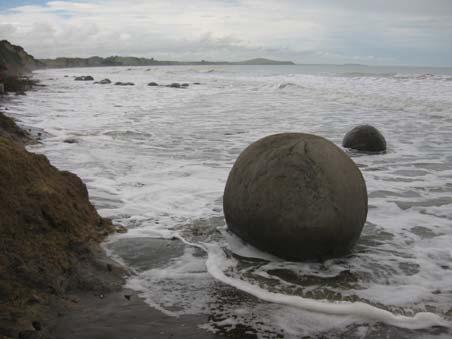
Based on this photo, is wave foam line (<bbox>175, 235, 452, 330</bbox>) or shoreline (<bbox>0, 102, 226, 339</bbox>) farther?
wave foam line (<bbox>175, 235, 452, 330</bbox>)

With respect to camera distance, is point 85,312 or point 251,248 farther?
point 251,248

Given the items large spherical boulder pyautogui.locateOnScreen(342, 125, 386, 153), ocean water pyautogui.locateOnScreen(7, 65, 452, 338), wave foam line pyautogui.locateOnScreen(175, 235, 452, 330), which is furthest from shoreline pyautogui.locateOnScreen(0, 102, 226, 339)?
large spherical boulder pyautogui.locateOnScreen(342, 125, 386, 153)

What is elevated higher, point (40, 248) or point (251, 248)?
point (40, 248)

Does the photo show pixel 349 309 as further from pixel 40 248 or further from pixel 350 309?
pixel 40 248

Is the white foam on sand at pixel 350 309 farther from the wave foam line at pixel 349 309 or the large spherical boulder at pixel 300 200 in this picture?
the large spherical boulder at pixel 300 200

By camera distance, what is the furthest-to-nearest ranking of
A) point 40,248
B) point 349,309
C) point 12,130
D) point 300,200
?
point 12,130, point 300,200, point 40,248, point 349,309

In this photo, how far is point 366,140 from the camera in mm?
9062

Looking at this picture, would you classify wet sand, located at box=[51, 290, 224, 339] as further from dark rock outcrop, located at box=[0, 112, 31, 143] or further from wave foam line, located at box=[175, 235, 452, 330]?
dark rock outcrop, located at box=[0, 112, 31, 143]

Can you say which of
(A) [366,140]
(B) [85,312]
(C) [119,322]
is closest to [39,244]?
(B) [85,312]

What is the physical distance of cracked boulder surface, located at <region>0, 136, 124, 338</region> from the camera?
9.32 feet

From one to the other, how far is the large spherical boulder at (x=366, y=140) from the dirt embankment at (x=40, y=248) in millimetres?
6080

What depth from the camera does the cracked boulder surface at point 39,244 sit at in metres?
2.84

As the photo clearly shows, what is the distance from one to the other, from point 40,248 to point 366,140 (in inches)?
278

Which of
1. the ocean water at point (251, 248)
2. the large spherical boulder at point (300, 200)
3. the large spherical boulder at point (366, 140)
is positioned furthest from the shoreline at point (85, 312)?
the large spherical boulder at point (366, 140)
